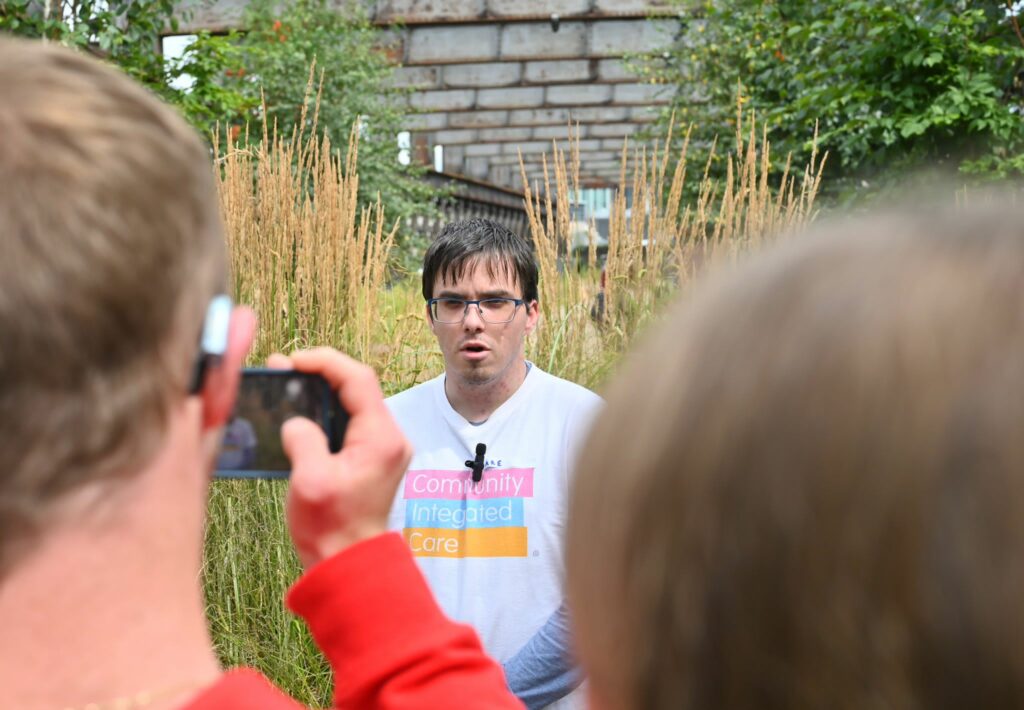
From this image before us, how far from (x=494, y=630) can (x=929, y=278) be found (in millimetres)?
1868

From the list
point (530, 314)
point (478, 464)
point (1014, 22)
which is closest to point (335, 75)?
point (1014, 22)

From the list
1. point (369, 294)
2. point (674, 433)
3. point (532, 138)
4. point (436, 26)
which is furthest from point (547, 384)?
point (532, 138)

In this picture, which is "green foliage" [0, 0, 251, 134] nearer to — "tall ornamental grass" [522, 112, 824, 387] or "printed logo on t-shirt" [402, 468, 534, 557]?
"tall ornamental grass" [522, 112, 824, 387]

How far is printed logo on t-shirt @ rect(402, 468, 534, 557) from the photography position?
2.29m

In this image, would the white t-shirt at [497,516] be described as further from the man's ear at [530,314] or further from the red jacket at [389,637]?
the red jacket at [389,637]

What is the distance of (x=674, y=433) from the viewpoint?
0.53 m

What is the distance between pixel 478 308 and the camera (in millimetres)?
2734

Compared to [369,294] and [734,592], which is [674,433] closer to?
[734,592]

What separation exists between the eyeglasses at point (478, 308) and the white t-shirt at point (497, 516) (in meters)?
0.31

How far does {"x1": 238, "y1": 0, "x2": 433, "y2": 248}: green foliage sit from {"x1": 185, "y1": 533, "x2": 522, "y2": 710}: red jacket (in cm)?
941

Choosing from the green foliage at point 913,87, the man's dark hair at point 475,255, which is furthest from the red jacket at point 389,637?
the green foliage at point 913,87

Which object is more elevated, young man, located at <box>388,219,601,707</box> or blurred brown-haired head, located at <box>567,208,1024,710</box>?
blurred brown-haired head, located at <box>567,208,1024,710</box>

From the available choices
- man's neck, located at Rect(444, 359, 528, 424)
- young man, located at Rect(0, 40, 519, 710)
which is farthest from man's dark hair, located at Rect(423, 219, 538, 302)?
young man, located at Rect(0, 40, 519, 710)

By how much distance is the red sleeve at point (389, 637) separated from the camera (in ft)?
2.46
